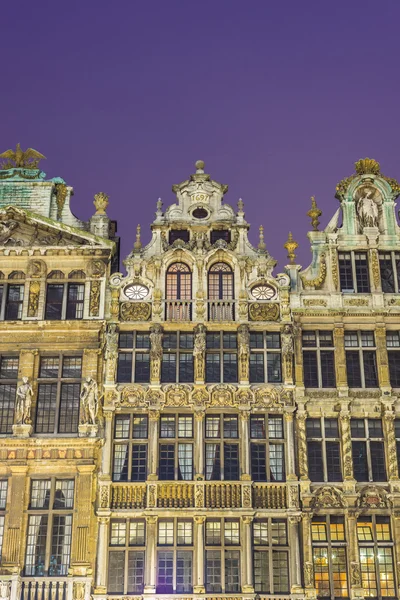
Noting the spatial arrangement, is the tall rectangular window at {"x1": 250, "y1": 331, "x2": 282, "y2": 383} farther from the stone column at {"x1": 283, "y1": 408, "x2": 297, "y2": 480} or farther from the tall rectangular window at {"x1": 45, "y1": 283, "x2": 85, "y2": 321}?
the tall rectangular window at {"x1": 45, "y1": 283, "x2": 85, "y2": 321}

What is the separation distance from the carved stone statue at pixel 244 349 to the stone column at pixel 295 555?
5.59 m

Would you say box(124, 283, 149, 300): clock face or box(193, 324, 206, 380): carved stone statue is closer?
box(193, 324, 206, 380): carved stone statue

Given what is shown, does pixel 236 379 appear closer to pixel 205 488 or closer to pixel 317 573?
pixel 205 488

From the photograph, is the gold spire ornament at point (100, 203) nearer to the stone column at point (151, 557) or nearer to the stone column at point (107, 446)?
the stone column at point (107, 446)

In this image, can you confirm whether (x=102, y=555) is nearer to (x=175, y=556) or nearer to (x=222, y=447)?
(x=175, y=556)

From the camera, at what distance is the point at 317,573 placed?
2914cm

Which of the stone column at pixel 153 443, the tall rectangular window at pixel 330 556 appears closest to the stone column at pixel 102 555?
the stone column at pixel 153 443

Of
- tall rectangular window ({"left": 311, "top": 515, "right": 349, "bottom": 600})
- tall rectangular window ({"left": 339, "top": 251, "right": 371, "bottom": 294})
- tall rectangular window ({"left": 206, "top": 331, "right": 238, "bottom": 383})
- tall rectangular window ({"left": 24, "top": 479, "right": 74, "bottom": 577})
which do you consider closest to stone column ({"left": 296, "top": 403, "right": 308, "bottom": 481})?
tall rectangular window ({"left": 311, "top": 515, "right": 349, "bottom": 600})

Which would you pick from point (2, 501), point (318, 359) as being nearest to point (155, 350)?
point (318, 359)

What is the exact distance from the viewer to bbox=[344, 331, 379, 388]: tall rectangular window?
104 ft

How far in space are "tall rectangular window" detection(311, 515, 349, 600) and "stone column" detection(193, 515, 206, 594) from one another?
3.98 meters

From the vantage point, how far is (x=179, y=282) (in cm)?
3341

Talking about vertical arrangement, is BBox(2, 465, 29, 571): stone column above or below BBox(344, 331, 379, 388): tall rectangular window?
Answer: below

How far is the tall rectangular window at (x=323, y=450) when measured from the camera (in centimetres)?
3042
